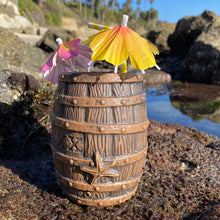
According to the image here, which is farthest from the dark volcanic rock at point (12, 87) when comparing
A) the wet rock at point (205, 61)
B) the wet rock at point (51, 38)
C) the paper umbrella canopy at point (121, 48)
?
the wet rock at point (205, 61)

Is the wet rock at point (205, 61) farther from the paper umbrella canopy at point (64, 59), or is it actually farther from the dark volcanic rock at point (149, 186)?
the paper umbrella canopy at point (64, 59)

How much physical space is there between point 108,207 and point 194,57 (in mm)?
10980

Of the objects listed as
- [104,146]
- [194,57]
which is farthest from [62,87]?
[194,57]

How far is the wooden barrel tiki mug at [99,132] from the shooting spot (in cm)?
197

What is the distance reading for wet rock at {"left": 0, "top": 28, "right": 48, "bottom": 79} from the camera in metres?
6.06

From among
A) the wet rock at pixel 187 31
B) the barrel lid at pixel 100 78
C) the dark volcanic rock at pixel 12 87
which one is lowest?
the dark volcanic rock at pixel 12 87

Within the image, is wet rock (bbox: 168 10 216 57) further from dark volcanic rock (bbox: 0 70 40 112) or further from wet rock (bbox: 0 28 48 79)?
dark volcanic rock (bbox: 0 70 40 112)

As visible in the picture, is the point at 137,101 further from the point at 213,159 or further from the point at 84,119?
the point at 213,159

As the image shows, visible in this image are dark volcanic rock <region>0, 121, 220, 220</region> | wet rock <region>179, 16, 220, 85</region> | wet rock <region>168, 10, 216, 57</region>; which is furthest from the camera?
wet rock <region>168, 10, 216, 57</region>

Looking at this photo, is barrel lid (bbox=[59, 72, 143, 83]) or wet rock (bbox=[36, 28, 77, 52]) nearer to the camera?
barrel lid (bbox=[59, 72, 143, 83])

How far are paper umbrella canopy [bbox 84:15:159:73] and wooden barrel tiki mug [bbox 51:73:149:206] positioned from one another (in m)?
0.16

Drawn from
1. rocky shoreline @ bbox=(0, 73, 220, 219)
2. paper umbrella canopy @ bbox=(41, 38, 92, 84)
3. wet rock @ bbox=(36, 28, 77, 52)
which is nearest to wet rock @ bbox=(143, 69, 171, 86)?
wet rock @ bbox=(36, 28, 77, 52)

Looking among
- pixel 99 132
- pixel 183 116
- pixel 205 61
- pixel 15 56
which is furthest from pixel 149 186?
pixel 205 61

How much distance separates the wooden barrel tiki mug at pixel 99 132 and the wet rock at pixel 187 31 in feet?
45.4
